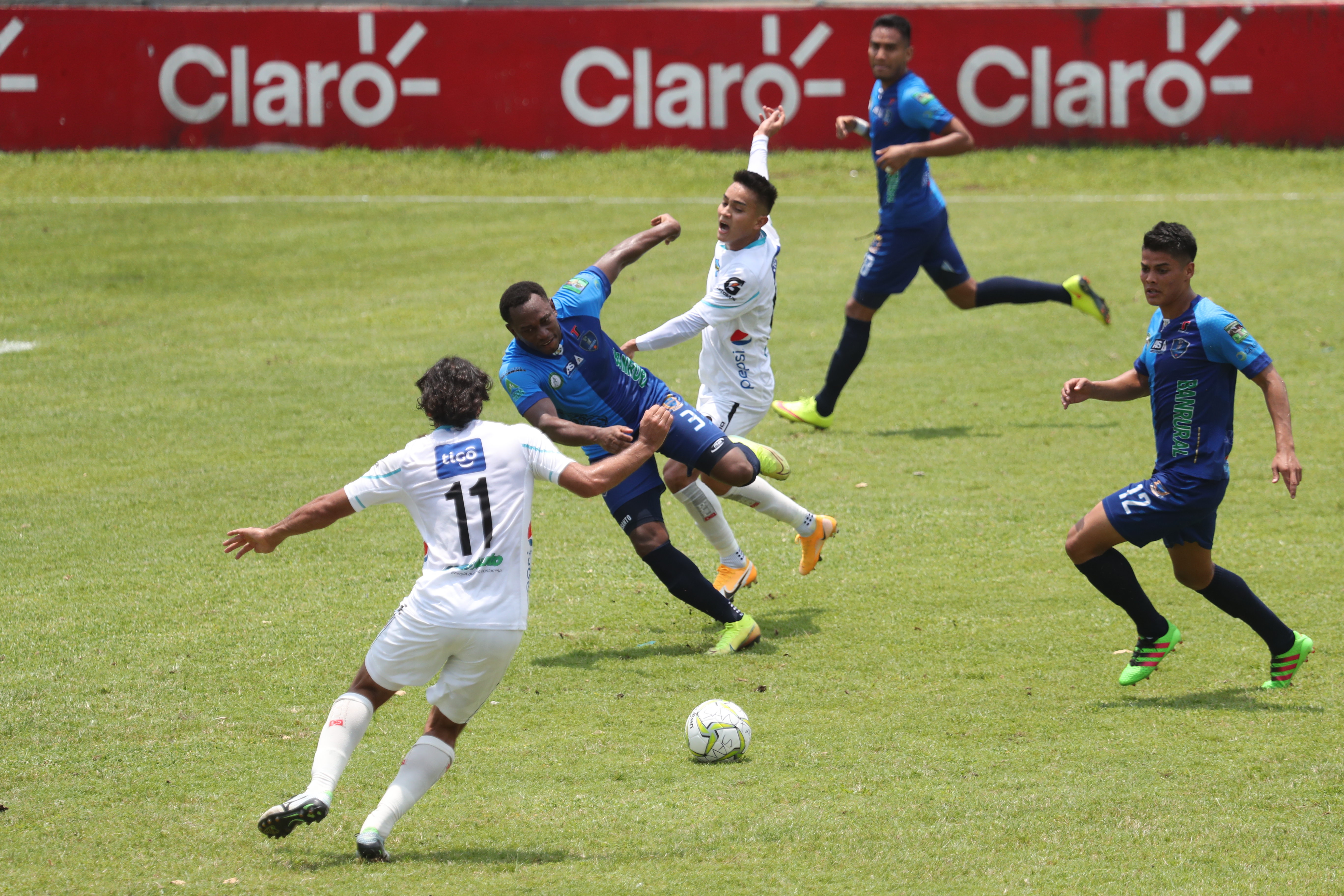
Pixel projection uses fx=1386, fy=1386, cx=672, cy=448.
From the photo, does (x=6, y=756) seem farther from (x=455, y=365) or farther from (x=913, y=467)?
(x=913, y=467)

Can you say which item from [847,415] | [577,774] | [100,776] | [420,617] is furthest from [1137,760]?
[847,415]

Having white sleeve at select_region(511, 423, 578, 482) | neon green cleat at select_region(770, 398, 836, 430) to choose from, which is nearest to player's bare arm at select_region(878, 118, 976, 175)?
neon green cleat at select_region(770, 398, 836, 430)

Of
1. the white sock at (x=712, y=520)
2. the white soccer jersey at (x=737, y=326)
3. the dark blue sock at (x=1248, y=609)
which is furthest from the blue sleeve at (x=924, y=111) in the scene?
the dark blue sock at (x=1248, y=609)

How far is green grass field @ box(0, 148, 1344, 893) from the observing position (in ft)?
17.2

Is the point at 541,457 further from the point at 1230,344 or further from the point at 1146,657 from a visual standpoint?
the point at 1146,657

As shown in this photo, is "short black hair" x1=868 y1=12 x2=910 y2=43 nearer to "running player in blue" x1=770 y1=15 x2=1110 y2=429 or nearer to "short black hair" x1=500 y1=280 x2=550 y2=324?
"running player in blue" x1=770 y1=15 x2=1110 y2=429

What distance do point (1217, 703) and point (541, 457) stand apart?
3.61 m

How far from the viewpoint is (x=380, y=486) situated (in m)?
5.23

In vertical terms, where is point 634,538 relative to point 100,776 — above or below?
above

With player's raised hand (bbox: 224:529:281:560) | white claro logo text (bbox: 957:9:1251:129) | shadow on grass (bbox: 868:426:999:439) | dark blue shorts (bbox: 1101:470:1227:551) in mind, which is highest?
white claro logo text (bbox: 957:9:1251:129)

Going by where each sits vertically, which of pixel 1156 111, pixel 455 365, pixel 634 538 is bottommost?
pixel 634 538

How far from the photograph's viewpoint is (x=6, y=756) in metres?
6.05

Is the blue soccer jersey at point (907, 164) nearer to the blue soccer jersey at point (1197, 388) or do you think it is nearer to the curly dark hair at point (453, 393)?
the blue soccer jersey at point (1197, 388)

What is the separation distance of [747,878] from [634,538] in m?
2.75
